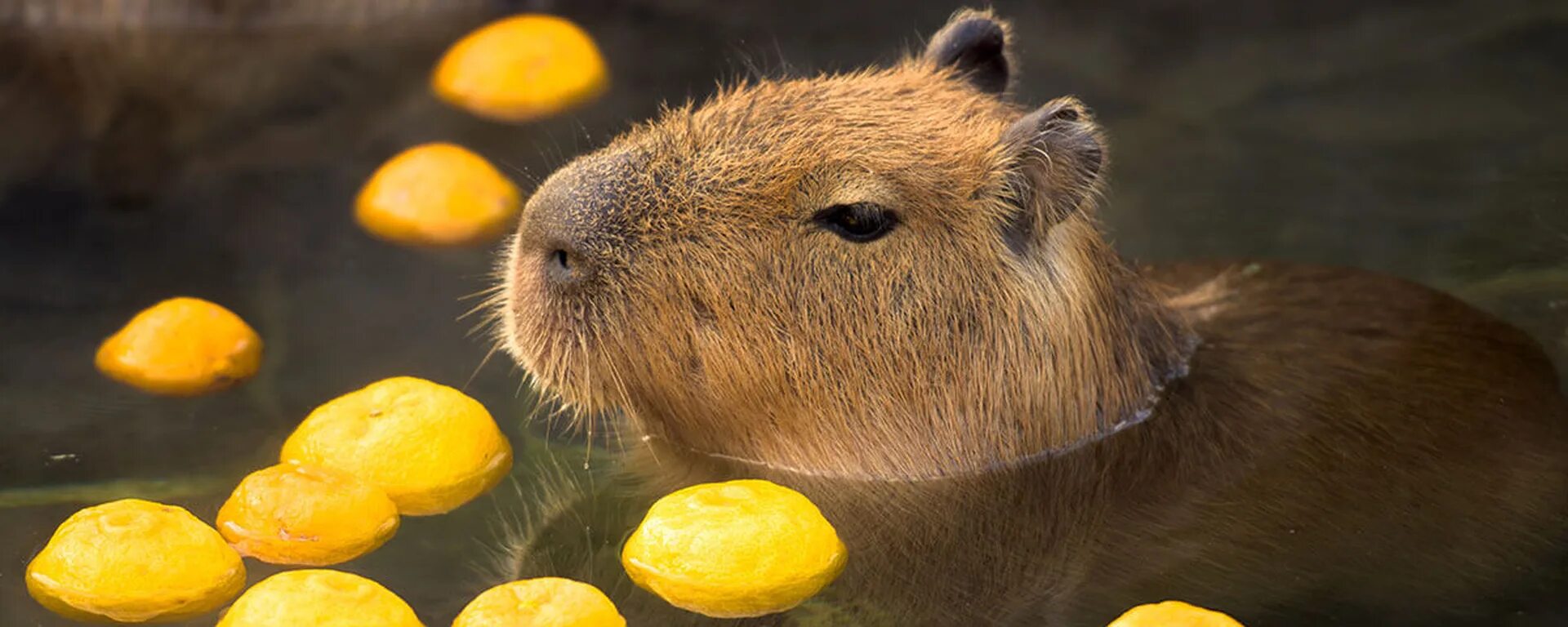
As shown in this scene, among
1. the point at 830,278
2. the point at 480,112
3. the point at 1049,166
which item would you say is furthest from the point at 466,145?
the point at 1049,166

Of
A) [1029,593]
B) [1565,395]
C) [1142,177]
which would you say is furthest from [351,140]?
[1565,395]

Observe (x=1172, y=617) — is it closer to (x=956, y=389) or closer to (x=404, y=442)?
(x=956, y=389)

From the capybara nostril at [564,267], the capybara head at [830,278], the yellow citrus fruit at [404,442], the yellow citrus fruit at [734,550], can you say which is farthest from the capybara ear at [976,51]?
the yellow citrus fruit at [404,442]

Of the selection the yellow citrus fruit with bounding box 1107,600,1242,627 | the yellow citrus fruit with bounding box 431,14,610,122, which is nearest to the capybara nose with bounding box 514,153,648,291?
the yellow citrus fruit with bounding box 1107,600,1242,627

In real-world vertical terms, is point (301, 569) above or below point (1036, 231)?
below

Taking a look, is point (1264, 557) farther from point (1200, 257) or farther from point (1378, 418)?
point (1200, 257)

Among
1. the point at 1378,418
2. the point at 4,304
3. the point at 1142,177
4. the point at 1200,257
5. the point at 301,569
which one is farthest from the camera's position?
the point at 1142,177

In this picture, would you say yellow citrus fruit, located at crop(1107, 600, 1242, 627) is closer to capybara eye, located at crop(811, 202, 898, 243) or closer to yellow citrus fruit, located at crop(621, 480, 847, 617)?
yellow citrus fruit, located at crop(621, 480, 847, 617)
